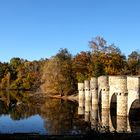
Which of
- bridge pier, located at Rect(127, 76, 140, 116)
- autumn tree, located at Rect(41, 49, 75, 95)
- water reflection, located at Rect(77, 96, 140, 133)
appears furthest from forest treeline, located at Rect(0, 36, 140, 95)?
bridge pier, located at Rect(127, 76, 140, 116)

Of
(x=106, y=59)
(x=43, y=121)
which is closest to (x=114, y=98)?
(x=43, y=121)

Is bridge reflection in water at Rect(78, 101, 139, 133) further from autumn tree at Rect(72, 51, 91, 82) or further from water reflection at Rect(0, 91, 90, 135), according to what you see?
autumn tree at Rect(72, 51, 91, 82)

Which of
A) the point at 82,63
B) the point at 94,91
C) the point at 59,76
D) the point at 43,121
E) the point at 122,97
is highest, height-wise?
the point at 82,63

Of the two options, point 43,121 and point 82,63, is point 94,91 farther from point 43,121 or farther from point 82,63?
point 82,63

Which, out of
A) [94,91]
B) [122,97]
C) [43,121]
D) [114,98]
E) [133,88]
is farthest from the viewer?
[94,91]

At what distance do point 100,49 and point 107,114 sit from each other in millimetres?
32843

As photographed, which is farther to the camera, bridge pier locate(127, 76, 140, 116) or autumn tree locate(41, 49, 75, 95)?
autumn tree locate(41, 49, 75, 95)

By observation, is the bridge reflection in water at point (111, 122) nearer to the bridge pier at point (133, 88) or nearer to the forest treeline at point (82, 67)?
the bridge pier at point (133, 88)

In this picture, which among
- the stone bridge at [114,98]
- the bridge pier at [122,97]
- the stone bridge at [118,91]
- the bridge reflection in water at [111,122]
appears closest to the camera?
the bridge reflection in water at [111,122]

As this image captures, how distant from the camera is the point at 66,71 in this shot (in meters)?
73.7

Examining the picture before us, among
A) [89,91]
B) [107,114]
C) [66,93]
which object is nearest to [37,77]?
[66,93]

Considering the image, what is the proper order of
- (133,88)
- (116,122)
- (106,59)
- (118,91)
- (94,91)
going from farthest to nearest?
(106,59)
(94,91)
(118,91)
(133,88)
(116,122)

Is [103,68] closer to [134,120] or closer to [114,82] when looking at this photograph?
[114,82]

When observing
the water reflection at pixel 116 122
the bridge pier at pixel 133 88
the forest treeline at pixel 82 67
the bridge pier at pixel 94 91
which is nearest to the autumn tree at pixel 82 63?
the forest treeline at pixel 82 67
